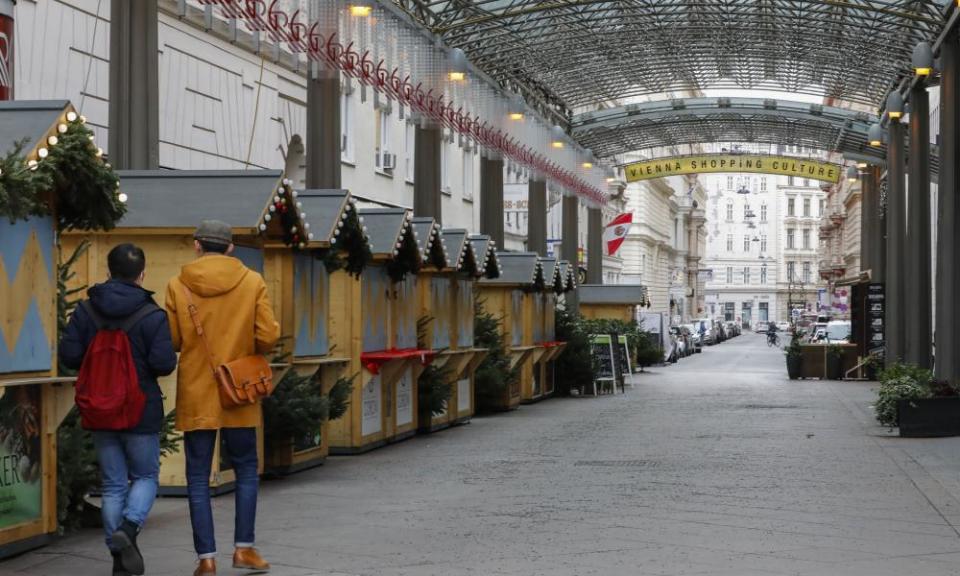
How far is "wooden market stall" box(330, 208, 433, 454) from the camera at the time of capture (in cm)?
1748

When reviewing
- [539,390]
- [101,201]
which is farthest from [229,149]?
[101,201]

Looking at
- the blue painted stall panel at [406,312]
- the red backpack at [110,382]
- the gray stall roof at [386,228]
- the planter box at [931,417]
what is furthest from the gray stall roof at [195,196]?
the planter box at [931,417]

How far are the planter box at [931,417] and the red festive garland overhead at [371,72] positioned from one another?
8.99 meters

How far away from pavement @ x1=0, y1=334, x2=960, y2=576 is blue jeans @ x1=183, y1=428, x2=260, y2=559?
1.48 feet

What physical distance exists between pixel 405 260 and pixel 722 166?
3612cm

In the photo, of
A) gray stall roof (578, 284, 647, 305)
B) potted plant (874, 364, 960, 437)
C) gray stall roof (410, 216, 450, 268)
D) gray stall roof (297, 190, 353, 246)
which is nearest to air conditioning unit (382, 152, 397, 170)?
gray stall roof (578, 284, 647, 305)

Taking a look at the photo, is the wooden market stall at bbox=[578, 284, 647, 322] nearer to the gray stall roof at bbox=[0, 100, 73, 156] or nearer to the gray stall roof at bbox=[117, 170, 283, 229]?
the gray stall roof at bbox=[117, 170, 283, 229]

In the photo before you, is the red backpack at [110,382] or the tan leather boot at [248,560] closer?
the red backpack at [110,382]

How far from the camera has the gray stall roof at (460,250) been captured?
21866 mm

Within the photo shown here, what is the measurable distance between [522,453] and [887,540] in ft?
25.4

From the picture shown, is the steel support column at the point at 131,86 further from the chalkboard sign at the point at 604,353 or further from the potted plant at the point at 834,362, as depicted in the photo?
the potted plant at the point at 834,362

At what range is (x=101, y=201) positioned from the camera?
10.0m

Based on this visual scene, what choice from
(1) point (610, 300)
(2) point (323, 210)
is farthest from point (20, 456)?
(1) point (610, 300)

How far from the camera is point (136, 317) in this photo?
Answer: 850cm
